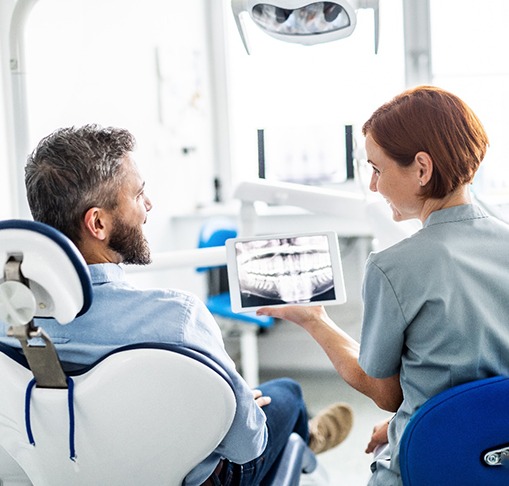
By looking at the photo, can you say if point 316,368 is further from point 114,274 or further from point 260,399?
point 114,274

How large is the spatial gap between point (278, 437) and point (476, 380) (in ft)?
1.98

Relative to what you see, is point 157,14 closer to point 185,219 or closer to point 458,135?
point 185,219

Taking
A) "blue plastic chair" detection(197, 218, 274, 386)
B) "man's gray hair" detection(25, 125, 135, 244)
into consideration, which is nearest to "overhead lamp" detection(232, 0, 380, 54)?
"man's gray hair" detection(25, 125, 135, 244)

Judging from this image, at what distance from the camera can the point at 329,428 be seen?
2.35 metres

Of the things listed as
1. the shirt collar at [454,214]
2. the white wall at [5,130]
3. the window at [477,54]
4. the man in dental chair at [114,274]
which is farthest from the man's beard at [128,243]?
the window at [477,54]

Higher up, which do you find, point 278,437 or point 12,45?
point 12,45

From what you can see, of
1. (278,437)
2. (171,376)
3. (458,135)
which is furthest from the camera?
(278,437)

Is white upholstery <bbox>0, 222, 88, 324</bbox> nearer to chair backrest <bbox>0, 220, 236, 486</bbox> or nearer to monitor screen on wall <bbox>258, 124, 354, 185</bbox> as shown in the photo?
chair backrest <bbox>0, 220, 236, 486</bbox>

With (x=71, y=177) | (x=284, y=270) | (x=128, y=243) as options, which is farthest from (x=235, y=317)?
(x=71, y=177)

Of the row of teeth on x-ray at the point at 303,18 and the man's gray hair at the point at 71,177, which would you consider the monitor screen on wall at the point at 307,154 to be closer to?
the row of teeth on x-ray at the point at 303,18

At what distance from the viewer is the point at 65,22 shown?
10.2 feet

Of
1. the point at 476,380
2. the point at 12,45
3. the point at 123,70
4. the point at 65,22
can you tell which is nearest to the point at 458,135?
the point at 476,380

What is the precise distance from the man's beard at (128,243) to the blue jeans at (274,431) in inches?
17.4

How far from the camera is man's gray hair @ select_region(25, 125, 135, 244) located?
1.44 metres
